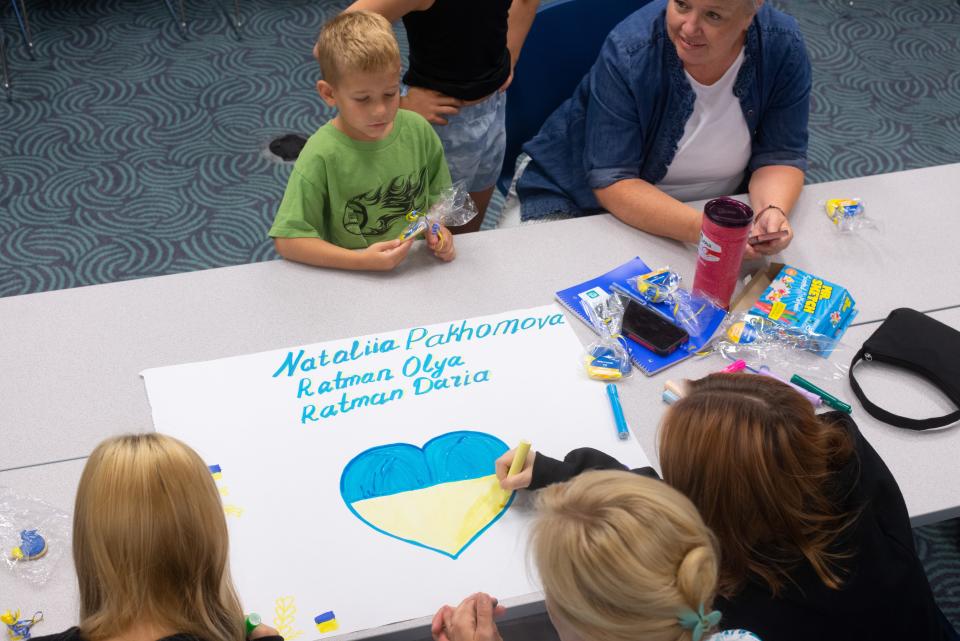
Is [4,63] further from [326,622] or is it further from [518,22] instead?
[326,622]

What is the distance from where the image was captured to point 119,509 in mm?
999

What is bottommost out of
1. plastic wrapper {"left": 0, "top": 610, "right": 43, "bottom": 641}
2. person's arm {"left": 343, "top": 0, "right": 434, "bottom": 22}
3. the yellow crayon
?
plastic wrapper {"left": 0, "top": 610, "right": 43, "bottom": 641}

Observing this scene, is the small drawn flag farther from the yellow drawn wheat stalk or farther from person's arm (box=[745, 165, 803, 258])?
person's arm (box=[745, 165, 803, 258])

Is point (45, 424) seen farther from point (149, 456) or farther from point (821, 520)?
point (821, 520)

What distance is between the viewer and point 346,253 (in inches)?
66.2

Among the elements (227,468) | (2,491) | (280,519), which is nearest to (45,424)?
(2,491)

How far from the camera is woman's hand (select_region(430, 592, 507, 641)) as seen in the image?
3.80 feet

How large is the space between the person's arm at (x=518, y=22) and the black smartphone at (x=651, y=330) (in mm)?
806

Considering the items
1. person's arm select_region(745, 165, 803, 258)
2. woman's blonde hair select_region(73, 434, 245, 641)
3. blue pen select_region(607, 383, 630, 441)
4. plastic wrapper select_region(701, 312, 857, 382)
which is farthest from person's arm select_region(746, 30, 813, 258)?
woman's blonde hair select_region(73, 434, 245, 641)

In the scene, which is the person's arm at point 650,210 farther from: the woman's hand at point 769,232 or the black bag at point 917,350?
the black bag at point 917,350

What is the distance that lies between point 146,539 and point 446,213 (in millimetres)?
942

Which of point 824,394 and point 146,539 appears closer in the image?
point 146,539

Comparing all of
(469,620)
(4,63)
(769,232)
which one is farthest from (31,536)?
(4,63)

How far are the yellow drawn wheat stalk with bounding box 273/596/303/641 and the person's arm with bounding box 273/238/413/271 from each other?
66 centimetres
